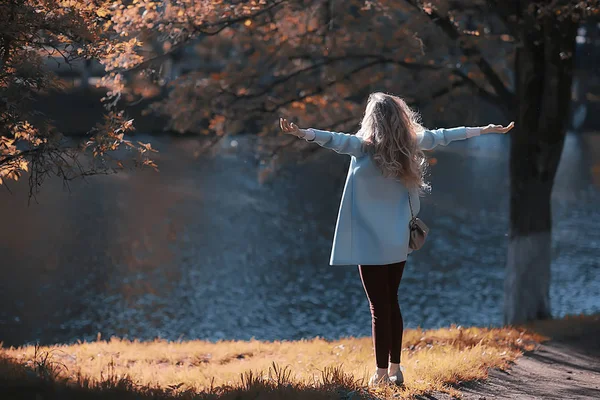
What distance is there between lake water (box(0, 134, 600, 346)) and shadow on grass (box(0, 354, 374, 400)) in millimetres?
5354

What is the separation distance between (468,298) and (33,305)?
25.8 ft

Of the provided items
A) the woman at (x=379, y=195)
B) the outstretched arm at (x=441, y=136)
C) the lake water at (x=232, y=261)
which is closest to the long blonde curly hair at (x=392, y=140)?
the woman at (x=379, y=195)

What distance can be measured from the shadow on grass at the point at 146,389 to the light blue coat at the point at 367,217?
2.58 feet

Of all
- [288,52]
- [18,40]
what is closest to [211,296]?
[288,52]

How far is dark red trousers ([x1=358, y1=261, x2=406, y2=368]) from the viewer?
4.98 meters

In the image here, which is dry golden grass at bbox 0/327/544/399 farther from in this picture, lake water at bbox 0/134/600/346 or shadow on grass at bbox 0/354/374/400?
lake water at bbox 0/134/600/346

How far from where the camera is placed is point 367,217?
16.2 feet

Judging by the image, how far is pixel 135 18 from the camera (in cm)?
839

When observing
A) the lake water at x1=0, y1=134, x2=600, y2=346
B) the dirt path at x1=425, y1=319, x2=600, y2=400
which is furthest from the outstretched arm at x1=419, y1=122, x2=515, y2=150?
the lake water at x1=0, y1=134, x2=600, y2=346

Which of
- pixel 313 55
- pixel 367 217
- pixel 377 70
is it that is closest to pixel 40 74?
pixel 367 217

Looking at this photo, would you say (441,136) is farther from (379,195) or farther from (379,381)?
(379,381)

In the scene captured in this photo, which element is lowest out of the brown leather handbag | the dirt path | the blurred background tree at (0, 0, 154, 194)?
the dirt path

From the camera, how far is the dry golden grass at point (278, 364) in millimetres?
5102

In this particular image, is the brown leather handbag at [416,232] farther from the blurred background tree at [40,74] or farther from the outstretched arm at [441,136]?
the blurred background tree at [40,74]
